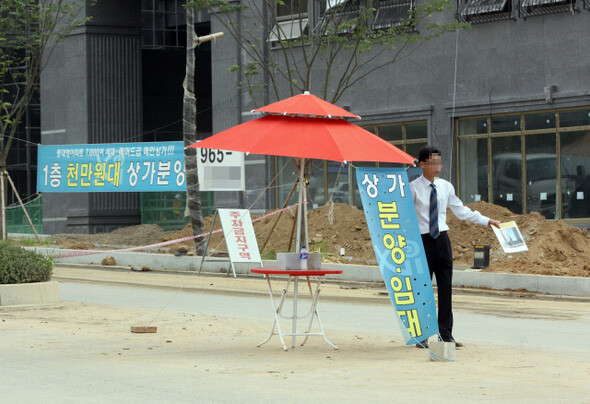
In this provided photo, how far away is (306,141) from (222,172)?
49.7 feet

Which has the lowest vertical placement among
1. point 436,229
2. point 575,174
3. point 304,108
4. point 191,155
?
point 436,229

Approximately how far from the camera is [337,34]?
28.6 meters

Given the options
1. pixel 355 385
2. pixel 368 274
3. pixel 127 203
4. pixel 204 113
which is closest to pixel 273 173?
pixel 127 203

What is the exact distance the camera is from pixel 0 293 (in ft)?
49.1

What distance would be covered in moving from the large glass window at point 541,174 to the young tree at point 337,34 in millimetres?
3579

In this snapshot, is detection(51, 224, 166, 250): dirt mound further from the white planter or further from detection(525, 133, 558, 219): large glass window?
the white planter

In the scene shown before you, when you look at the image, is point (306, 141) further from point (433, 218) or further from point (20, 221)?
point (20, 221)

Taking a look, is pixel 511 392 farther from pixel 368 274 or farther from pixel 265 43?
pixel 265 43

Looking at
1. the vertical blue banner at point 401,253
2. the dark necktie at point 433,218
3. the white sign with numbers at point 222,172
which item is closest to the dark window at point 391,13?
the white sign with numbers at point 222,172

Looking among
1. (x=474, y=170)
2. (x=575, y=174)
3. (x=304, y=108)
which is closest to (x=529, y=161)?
(x=575, y=174)

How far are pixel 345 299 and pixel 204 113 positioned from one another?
32439 mm

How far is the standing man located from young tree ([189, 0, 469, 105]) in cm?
1456

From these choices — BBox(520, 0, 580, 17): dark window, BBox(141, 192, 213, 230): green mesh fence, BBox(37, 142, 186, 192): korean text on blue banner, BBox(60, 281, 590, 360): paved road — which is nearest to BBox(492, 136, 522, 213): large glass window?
BBox(520, 0, 580, 17): dark window

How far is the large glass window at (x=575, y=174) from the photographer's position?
84.3 ft
